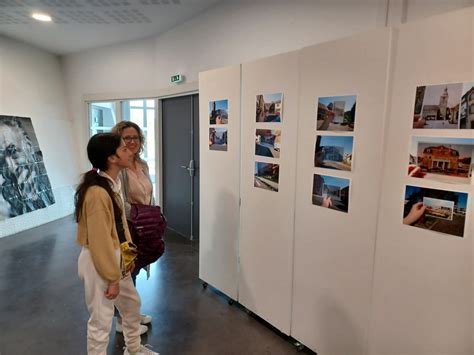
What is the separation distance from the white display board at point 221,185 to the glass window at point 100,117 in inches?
134

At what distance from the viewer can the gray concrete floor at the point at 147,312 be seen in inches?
86.8

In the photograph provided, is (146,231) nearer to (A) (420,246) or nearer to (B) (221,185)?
(B) (221,185)

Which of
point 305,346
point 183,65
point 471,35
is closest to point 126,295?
point 305,346

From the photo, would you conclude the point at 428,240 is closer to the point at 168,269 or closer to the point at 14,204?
the point at 168,269

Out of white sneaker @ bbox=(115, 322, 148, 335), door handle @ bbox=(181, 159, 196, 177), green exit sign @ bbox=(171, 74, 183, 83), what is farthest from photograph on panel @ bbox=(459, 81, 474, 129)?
green exit sign @ bbox=(171, 74, 183, 83)

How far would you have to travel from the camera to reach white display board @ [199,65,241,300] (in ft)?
8.21

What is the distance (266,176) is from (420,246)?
1.07 metres

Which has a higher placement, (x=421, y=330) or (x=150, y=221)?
(x=150, y=221)

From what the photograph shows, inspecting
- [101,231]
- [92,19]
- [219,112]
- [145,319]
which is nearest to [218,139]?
[219,112]

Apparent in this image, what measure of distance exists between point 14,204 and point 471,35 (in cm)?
535

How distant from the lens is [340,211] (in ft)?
5.98

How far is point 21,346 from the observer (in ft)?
7.21

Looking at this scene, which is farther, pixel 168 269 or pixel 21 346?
pixel 168 269

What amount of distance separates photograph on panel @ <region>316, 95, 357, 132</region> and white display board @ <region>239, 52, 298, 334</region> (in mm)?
199
